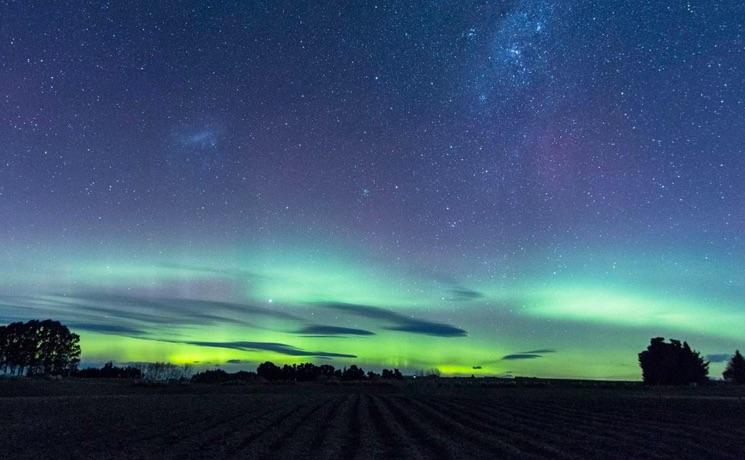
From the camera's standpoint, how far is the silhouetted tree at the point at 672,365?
181375 millimetres

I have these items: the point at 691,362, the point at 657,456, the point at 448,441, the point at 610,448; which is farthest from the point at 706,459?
the point at 691,362

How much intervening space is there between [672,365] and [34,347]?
20893 centimetres

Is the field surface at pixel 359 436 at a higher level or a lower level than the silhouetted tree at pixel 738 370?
lower

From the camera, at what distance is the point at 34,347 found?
187m

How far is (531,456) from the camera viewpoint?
2453 centimetres

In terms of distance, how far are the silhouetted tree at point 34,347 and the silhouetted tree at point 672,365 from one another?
20147cm

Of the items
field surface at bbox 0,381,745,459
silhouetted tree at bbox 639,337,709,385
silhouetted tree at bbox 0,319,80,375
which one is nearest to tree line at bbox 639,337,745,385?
silhouetted tree at bbox 639,337,709,385

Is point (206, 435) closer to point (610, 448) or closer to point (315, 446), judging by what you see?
point (315, 446)

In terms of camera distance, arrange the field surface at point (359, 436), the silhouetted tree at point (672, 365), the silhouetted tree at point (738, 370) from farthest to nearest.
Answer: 1. the silhouetted tree at point (738, 370)
2. the silhouetted tree at point (672, 365)
3. the field surface at point (359, 436)

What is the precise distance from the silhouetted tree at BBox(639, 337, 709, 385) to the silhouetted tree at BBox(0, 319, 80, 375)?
7932 inches

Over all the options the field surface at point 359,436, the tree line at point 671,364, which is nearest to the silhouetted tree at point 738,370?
the tree line at point 671,364

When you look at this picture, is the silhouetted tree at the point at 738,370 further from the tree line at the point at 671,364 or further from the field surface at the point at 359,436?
the field surface at the point at 359,436

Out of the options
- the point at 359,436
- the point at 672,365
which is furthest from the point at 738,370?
the point at 359,436

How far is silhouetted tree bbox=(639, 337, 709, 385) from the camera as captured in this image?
595 feet
